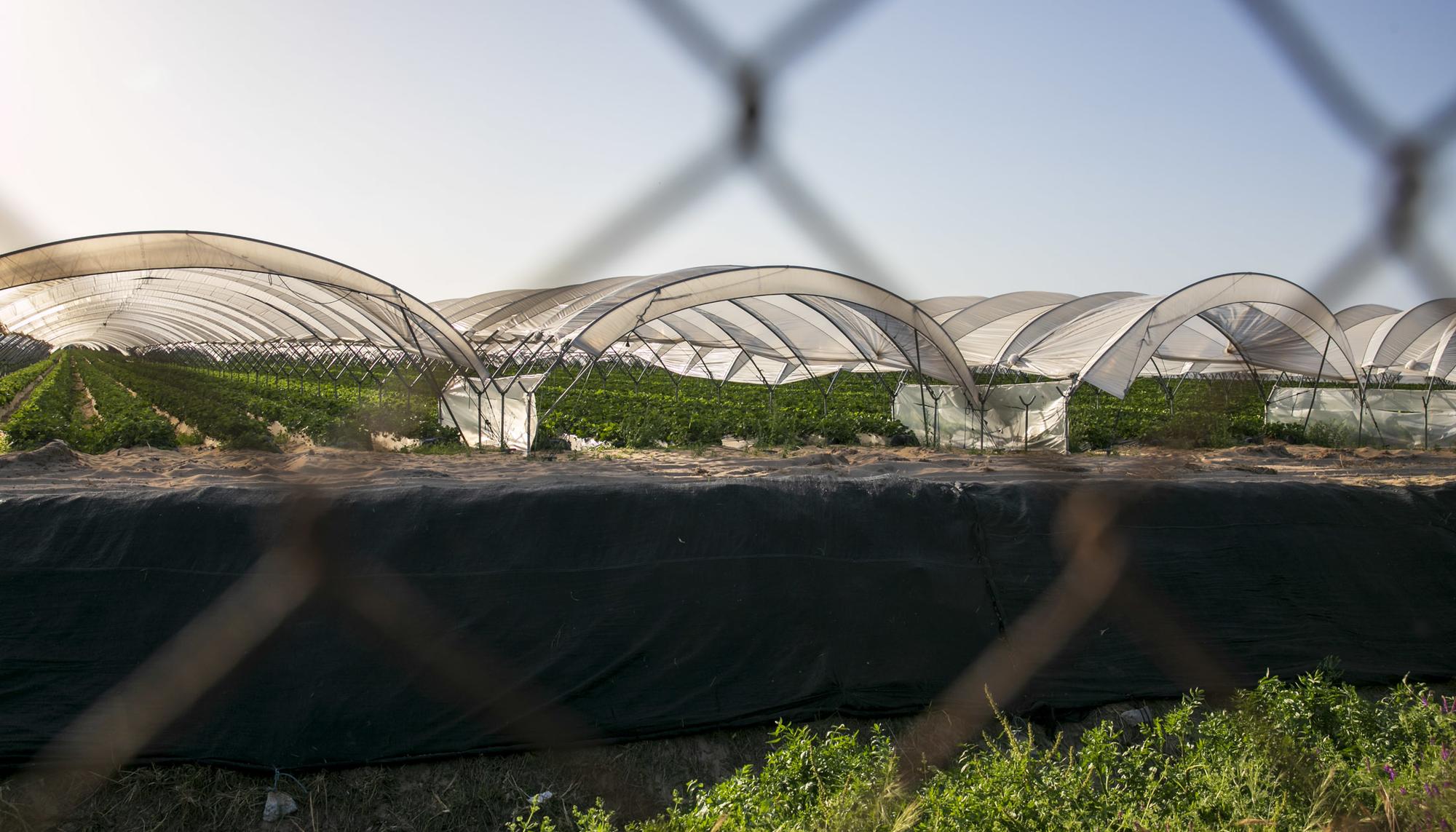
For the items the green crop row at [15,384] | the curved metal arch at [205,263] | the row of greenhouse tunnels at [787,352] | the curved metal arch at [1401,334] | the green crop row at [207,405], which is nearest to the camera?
the curved metal arch at [205,263]

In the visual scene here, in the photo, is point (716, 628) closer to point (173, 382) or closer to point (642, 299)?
point (642, 299)

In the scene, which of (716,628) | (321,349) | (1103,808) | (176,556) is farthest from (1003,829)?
(321,349)

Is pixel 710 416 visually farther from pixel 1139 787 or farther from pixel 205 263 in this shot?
pixel 1139 787

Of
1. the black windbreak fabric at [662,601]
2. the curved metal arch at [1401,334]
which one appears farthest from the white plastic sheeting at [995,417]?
the black windbreak fabric at [662,601]

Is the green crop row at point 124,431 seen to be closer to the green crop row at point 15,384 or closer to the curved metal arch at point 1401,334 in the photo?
the green crop row at point 15,384

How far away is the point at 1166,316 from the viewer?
12.1 m

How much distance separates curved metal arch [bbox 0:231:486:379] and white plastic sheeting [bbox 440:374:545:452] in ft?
2.22

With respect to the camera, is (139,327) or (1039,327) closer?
(1039,327)

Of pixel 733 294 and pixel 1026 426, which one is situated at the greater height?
pixel 733 294

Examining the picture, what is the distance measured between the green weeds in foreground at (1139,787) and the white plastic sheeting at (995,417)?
10.3 meters

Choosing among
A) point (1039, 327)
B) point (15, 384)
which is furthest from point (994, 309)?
point (15, 384)

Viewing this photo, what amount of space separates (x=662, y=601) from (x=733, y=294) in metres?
7.82

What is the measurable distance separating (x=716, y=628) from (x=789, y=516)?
712 mm

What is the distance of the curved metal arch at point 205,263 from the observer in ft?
24.1
